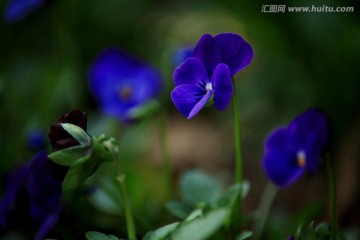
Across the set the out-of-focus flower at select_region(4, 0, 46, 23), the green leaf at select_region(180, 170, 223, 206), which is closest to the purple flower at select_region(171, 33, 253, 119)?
the green leaf at select_region(180, 170, 223, 206)

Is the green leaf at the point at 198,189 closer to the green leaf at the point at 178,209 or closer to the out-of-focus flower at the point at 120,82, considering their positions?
the green leaf at the point at 178,209

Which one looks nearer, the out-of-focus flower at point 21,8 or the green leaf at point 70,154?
the green leaf at point 70,154

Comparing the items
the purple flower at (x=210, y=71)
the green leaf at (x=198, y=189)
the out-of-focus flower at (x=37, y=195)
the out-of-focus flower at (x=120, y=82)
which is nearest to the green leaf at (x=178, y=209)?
the green leaf at (x=198, y=189)

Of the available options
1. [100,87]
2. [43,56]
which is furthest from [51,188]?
[43,56]

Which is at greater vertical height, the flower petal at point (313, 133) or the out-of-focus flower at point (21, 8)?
the out-of-focus flower at point (21, 8)

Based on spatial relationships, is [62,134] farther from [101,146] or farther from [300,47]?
[300,47]

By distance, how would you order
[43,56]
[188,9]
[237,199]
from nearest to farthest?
1. [237,199]
2. [43,56]
3. [188,9]

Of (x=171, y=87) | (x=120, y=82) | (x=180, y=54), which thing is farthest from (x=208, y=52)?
(x=120, y=82)
